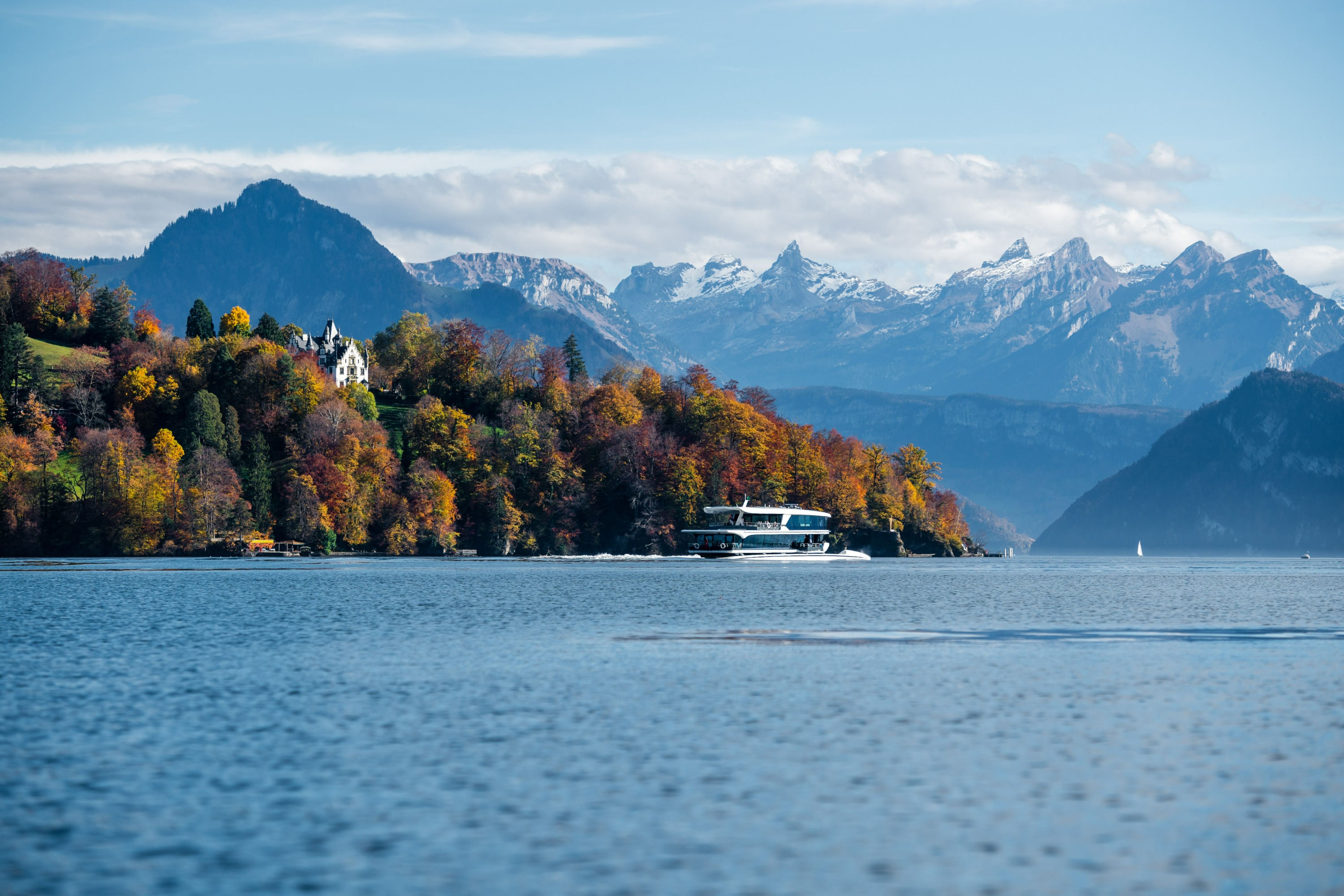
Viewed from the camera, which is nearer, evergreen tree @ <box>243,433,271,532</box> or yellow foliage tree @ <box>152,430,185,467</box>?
yellow foliage tree @ <box>152,430,185,467</box>

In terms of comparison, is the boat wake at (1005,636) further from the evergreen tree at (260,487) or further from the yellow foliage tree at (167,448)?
→ the yellow foliage tree at (167,448)

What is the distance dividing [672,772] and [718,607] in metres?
63.1

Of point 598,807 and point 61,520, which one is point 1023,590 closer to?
point 598,807

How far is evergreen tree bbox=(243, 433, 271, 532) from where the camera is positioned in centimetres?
19362

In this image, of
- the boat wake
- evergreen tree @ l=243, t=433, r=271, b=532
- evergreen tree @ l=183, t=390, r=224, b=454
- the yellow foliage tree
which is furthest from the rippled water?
evergreen tree @ l=183, t=390, r=224, b=454

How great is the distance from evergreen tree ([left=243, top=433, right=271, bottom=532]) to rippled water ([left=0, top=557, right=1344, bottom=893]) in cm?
11663

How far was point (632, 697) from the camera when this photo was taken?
1898 inches

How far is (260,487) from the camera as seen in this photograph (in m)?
194

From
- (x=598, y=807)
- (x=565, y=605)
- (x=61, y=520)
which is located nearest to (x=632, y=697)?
(x=598, y=807)

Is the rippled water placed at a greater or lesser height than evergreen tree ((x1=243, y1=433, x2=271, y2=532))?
lesser

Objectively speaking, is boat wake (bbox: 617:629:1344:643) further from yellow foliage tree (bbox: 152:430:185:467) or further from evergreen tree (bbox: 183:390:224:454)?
evergreen tree (bbox: 183:390:224:454)

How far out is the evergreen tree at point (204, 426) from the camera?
196750 millimetres

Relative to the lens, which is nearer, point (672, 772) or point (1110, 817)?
point (1110, 817)

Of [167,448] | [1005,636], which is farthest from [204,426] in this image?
[1005,636]
